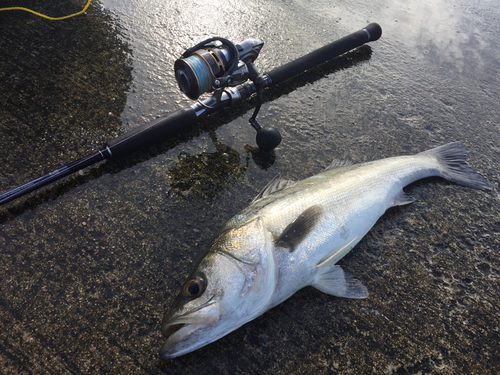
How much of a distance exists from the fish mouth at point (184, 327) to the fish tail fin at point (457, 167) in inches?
85.0

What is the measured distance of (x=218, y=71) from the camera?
233 cm

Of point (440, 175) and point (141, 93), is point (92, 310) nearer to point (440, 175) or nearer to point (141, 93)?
point (141, 93)

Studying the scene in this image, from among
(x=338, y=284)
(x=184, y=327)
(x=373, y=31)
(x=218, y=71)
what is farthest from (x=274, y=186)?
(x=373, y=31)

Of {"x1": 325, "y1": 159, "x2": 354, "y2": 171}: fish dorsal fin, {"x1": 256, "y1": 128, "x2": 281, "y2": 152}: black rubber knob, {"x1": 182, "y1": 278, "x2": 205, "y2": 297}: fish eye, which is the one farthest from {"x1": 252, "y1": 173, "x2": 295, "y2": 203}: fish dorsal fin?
{"x1": 182, "y1": 278, "x2": 205, "y2": 297}: fish eye

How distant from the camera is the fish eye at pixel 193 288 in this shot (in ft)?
4.88

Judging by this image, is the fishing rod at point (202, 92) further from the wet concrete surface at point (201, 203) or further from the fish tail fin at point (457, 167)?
the fish tail fin at point (457, 167)

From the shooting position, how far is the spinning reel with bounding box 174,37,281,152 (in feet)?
7.25

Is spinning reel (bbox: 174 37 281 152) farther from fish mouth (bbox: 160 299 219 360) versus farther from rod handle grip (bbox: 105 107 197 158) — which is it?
fish mouth (bbox: 160 299 219 360)

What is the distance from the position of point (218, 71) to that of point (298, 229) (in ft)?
4.43

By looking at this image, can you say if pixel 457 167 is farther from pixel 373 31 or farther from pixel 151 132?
pixel 151 132

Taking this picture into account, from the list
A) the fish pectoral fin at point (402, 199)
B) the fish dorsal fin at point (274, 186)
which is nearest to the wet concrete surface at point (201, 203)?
the fish pectoral fin at point (402, 199)

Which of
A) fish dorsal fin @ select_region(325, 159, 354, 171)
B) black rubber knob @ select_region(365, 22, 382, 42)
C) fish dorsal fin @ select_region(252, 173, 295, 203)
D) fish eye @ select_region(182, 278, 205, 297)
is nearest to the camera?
fish eye @ select_region(182, 278, 205, 297)

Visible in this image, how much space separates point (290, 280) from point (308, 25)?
3.74 m

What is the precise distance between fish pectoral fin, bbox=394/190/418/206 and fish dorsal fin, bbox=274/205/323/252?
749 millimetres
